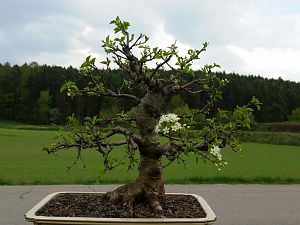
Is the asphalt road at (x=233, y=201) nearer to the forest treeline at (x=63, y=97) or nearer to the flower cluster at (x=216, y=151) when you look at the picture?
the flower cluster at (x=216, y=151)

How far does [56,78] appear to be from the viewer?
78062mm

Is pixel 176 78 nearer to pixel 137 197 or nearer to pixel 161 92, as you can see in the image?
pixel 161 92

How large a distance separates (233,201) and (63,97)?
63.8 m

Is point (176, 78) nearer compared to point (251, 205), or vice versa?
point (176, 78)

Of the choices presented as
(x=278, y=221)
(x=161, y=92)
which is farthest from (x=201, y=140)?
(x=278, y=221)

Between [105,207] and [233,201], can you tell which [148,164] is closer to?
[105,207]

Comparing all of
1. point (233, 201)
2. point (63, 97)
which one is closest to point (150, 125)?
point (233, 201)

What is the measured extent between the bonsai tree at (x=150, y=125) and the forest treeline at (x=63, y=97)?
55.3 m

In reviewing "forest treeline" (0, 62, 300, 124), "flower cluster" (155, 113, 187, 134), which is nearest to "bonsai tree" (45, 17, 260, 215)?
"flower cluster" (155, 113, 187, 134)

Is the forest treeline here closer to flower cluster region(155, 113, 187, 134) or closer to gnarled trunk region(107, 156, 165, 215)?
gnarled trunk region(107, 156, 165, 215)

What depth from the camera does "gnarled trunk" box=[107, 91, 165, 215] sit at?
11.9ft

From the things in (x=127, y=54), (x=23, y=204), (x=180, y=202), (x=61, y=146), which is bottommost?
(x=23, y=204)

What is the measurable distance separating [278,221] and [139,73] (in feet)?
12.6

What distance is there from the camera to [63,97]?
6925 centimetres
